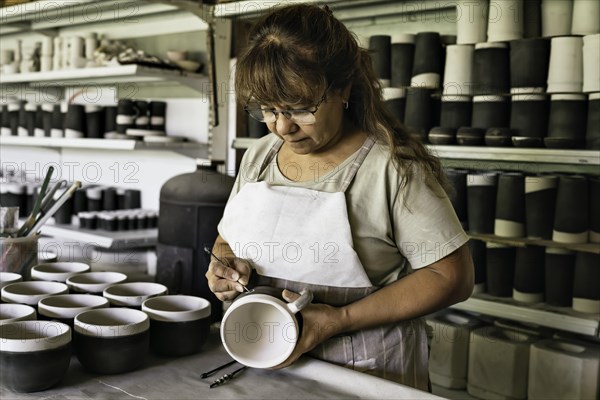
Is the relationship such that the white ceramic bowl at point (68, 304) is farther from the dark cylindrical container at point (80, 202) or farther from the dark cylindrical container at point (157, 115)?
the dark cylindrical container at point (80, 202)

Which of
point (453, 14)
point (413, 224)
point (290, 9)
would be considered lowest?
point (413, 224)

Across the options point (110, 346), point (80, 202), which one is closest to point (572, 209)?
point (110, 346)

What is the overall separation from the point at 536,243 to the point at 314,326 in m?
1.15

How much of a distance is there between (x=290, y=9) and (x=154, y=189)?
2.29m

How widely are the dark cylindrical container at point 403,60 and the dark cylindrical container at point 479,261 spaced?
0.59 metres

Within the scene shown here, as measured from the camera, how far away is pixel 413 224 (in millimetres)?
1206

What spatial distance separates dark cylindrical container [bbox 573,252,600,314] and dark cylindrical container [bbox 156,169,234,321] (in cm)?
108

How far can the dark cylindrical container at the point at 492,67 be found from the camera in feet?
6.80

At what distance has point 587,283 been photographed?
1.97 meters

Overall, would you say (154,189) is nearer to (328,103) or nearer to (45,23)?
(45,23)

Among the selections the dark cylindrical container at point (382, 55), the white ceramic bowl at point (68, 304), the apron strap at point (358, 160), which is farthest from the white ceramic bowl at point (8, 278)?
the dark cylindrical container at point (382, 55)

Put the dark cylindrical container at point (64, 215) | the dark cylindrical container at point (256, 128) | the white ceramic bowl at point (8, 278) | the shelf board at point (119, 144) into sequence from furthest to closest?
the dark cylindrical container at point (64, 215) → the shelf board at point (119, 144) → the dark cylindrical container at point (256, 128) → the white ceramic bowl at point (8, 278)

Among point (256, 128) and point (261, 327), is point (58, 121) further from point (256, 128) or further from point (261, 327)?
point (261, 327)

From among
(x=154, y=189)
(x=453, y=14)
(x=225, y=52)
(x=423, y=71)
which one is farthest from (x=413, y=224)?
(x=154, y=189)
